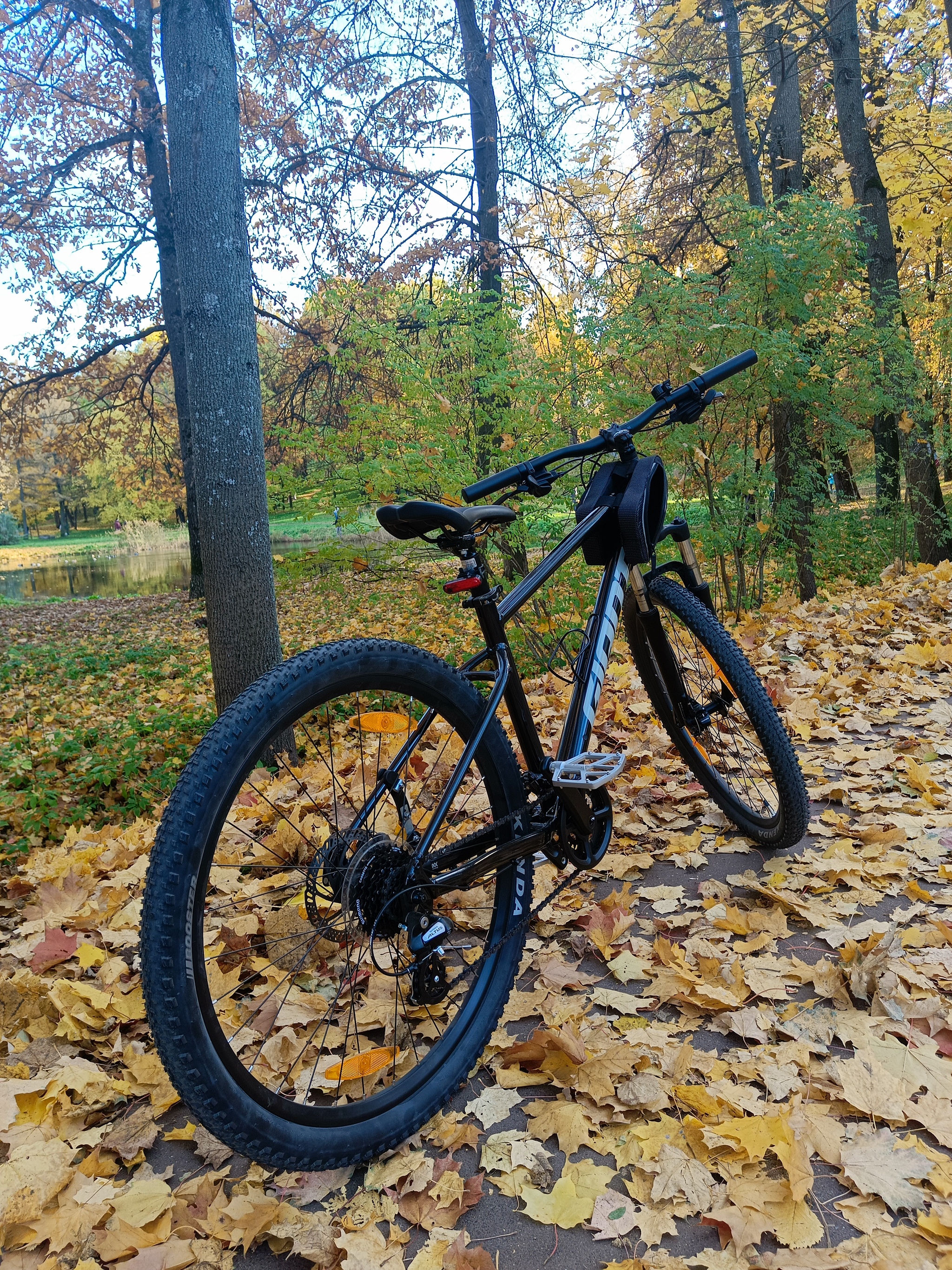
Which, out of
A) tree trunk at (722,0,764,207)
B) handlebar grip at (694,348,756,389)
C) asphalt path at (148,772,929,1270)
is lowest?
asphalt path at (148,772,929,1270)

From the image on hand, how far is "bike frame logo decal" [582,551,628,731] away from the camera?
2199 mm

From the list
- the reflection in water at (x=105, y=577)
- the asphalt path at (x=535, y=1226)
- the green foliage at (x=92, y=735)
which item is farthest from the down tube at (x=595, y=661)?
the reflection in water at (x=105, y=577)

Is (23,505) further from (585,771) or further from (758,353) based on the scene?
(585,771)

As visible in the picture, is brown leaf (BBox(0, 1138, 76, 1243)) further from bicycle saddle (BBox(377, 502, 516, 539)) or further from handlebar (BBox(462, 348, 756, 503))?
handlebar (BBox(462, 348, 756, 503))

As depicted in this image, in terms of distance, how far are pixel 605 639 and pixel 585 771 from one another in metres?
0.43

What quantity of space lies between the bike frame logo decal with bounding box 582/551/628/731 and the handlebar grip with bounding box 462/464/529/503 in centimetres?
48

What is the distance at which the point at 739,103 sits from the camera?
7.73m

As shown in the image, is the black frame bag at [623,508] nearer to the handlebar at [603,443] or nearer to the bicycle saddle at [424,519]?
the handlebar at [603,443]

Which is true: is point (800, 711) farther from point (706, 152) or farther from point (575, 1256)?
point (706, 152)

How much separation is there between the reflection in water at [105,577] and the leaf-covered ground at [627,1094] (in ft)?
50.3

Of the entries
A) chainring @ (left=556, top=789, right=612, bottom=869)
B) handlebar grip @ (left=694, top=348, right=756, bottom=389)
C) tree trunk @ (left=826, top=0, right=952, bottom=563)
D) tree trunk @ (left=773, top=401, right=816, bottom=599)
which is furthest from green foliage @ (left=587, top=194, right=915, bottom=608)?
chainring @ (left=556, top=789, right=612, bottom=869)

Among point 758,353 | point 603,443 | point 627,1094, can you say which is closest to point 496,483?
point 603,443

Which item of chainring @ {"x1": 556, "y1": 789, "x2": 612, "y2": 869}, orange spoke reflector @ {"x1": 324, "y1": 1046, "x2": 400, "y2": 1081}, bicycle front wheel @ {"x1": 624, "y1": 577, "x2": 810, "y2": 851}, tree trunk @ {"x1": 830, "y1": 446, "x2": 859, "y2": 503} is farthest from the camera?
tree trunk @ {"x1": 830, "y1": 446, "x2": 859, "y2": 503}

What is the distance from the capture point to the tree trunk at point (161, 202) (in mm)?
10883
